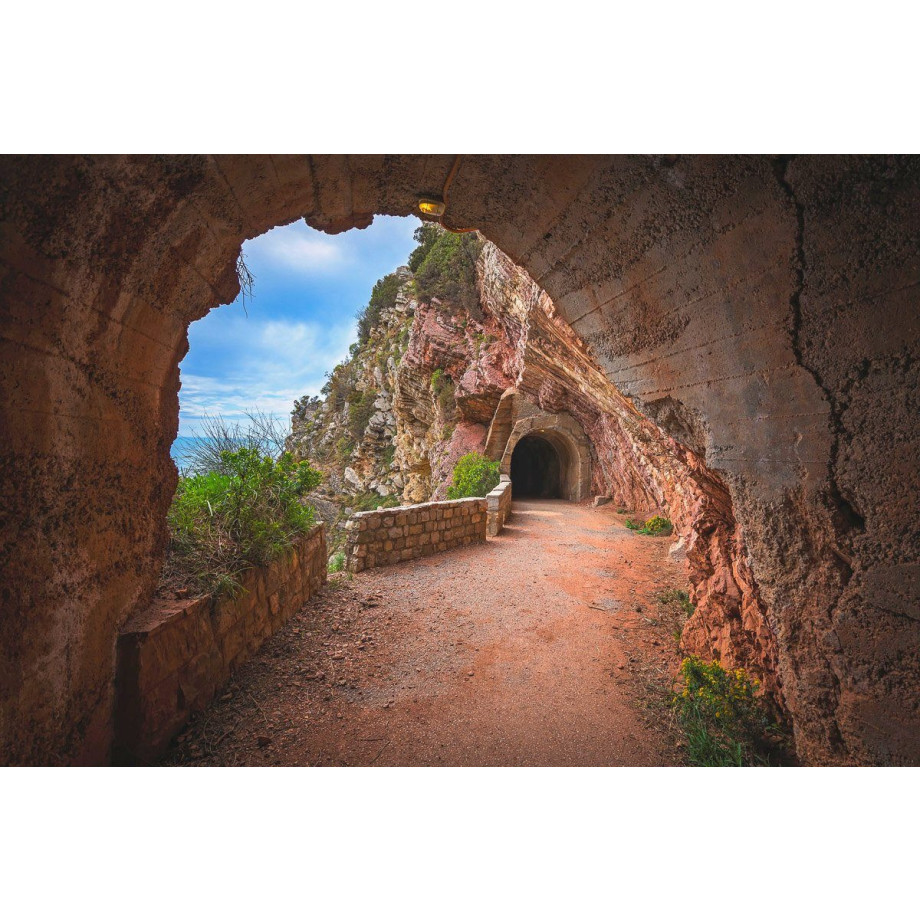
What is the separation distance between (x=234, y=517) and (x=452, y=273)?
16.1m

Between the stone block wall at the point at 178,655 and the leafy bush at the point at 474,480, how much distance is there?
8340 millimetres

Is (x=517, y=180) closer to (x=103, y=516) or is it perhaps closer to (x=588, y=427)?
(x=103, y=516)

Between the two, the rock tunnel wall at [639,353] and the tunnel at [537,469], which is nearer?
the rock tunnel wall at [639,353]

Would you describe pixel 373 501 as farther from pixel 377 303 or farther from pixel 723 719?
pixel 723 719

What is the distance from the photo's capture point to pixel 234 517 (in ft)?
12.1

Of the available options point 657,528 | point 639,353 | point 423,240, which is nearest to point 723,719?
point 639,353

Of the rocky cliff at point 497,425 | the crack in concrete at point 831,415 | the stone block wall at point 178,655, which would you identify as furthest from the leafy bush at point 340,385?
the crack in concrete at point 831,415

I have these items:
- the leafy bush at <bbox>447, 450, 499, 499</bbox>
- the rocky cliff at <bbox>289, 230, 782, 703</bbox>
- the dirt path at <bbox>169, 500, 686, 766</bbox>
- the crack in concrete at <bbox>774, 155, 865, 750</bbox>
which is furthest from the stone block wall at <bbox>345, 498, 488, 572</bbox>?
the crack in concrete at <bbox>774, 155, 865, 750</bbox>

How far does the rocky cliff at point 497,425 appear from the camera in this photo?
3.28 meters

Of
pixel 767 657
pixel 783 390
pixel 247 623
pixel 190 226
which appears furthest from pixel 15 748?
pixel 767 657

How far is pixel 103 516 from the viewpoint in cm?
211

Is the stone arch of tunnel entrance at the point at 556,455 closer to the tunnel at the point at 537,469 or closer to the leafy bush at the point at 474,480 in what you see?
the tunnel at the point at 537,469

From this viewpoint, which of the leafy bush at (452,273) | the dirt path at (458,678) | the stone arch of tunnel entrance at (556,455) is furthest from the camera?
the leafy bush at (452,273)

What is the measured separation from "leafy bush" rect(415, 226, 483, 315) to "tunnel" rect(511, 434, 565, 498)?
6954 mm
